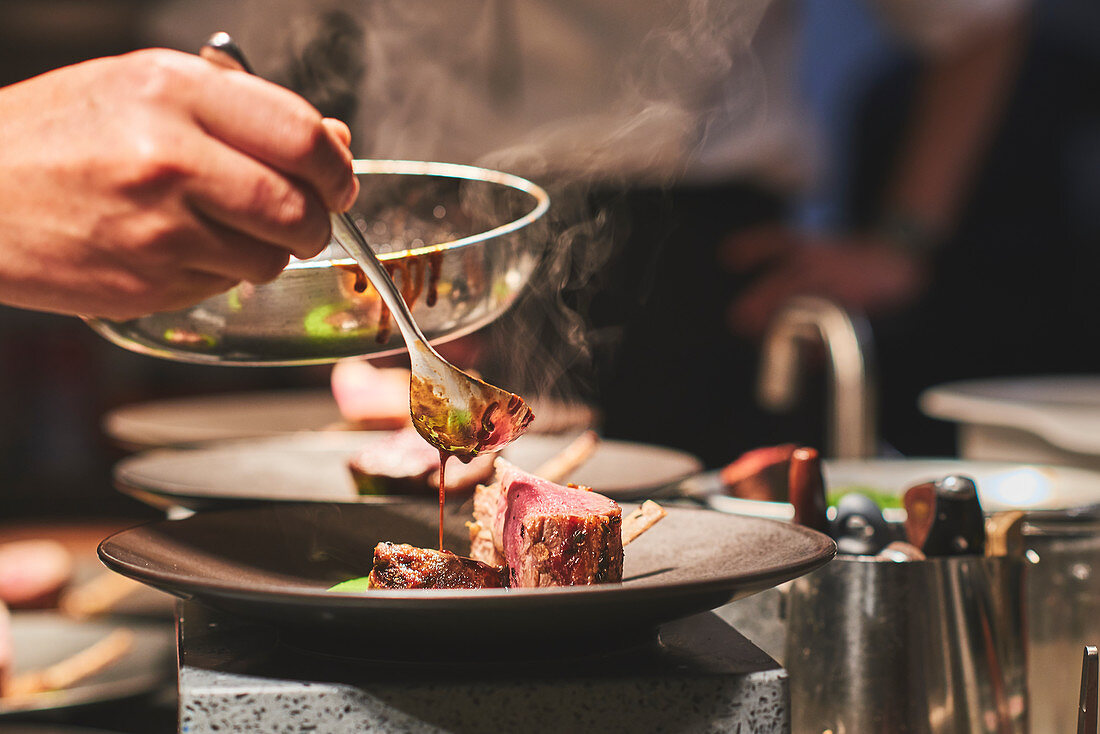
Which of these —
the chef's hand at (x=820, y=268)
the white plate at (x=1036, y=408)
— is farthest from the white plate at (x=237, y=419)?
the chef's hand at (x=820, y=268)

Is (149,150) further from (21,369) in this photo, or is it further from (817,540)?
(21,369)

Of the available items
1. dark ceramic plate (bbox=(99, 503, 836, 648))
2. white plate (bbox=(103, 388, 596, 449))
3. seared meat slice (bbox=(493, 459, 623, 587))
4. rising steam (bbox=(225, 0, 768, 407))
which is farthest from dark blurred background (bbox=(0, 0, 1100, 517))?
seared meat slice (bbox=(493, 459, 623, 587))

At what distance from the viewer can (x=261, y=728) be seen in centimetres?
69

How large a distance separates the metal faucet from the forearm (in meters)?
1.12

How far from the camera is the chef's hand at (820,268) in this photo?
9.43 feet

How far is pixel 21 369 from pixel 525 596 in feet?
13.9

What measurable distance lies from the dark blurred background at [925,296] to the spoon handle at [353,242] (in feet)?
10.4

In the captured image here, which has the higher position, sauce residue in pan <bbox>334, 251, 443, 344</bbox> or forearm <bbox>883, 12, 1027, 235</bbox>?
forearm <bbox>883, 12, 1027, 235</bbox>

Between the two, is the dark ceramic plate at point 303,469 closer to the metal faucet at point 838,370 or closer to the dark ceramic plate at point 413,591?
the dark ceramic plate at point 413,591

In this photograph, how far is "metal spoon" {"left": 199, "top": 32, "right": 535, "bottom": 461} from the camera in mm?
882

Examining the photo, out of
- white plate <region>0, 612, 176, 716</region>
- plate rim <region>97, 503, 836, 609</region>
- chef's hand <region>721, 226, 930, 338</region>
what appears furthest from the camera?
chef's hand <region>721, 226, 930, 338</region>

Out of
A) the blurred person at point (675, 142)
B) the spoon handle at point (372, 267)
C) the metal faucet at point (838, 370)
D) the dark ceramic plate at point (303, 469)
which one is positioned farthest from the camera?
the blurred person at point (675, 142)

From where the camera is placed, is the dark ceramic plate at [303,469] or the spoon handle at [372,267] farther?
the dark ceramic plate at [303,469]

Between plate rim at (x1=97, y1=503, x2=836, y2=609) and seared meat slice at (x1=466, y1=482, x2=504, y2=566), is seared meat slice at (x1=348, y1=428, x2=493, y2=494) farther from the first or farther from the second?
plate rim at (x1=97, y1=503, x2=836, y2=609)
